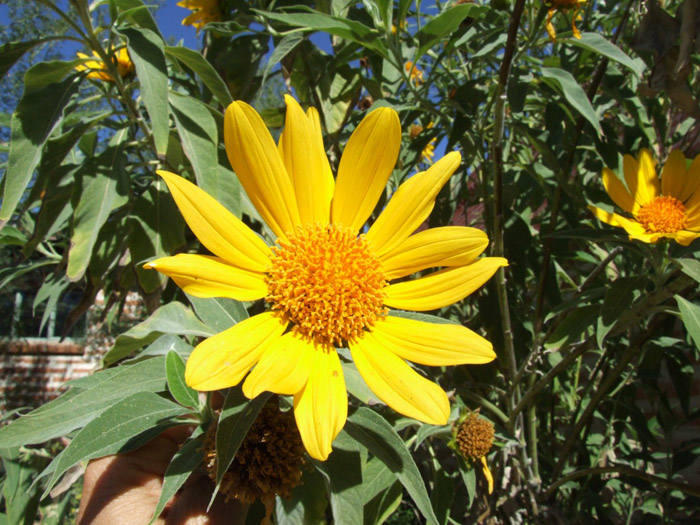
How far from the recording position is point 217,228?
73cm

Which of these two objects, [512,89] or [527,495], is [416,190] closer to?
[512,89]

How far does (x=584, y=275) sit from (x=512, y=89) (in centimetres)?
98

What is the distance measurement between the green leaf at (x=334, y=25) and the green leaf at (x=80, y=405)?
783mm

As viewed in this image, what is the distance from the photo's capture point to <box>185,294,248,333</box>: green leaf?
0.79m

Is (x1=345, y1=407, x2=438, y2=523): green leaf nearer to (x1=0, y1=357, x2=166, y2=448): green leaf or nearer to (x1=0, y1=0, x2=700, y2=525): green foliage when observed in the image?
(x1=0, y1=0, x2=700, y2=525): green foliage

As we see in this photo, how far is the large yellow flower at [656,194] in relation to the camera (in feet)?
4.62

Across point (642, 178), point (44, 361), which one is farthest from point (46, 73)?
point (44, 361)

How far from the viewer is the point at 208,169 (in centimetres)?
111

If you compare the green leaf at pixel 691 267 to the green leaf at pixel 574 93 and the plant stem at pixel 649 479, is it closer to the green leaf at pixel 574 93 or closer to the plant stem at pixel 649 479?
the green leaf at pixel 574 93

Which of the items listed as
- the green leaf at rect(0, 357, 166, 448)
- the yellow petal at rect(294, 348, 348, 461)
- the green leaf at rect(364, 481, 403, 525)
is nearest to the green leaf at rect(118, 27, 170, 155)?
the green leaf at rect(0, 357, 166, 448)

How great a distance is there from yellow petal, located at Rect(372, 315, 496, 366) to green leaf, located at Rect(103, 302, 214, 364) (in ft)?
0.96

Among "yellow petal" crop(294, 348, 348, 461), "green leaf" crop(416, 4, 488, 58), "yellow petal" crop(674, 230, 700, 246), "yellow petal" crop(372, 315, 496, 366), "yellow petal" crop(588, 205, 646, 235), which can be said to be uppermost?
"green leaf" crop(416, 4, 488, 58)

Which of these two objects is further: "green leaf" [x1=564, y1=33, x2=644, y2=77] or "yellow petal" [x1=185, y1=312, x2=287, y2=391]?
"green leaf" [x1=564, y1=33, x2=644, y2=77]

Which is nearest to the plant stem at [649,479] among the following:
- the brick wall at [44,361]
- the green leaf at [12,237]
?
the green leaf at [12,237]
